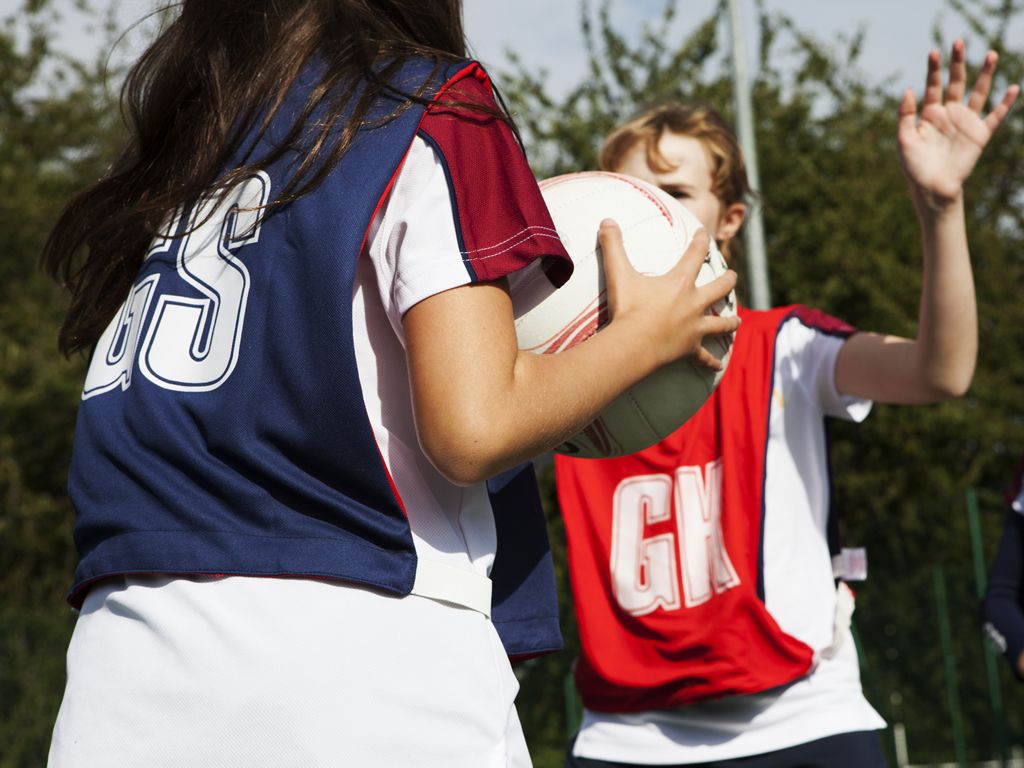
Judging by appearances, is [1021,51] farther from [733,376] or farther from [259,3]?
[259,3]

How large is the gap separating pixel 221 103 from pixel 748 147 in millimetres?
9015

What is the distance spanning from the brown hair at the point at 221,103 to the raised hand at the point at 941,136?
4.91 ft

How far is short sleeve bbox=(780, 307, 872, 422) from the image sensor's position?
3.36 metres

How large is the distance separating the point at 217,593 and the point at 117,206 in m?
0.76

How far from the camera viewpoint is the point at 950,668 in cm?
884

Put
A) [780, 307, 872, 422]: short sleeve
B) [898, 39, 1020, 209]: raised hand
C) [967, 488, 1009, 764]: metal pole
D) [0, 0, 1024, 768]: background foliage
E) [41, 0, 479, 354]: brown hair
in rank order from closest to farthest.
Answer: [41, 0, 479, 354]: brown hair < [898, 39, 1020, 209]: raised hand < [780, 307, 872, 422]: short sleeve < [967, 488, 1009, 764]: metal pole < [0, 0, 1024, 768]: background foliage

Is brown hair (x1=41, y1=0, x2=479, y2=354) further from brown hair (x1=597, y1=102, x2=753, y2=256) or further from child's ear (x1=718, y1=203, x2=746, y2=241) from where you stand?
child's ear (x1=718, y1=203, x2=746, y2=241)

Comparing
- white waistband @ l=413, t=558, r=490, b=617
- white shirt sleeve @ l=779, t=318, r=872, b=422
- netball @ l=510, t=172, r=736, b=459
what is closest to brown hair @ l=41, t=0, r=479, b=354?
netball @ l=510, t=172, r=736, b=459

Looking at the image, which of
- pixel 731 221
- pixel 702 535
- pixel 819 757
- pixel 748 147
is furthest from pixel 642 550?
pixel 748 147

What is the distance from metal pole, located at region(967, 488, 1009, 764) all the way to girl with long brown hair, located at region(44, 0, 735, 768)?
25.1 feet

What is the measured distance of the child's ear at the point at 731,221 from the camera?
3786 millimetres

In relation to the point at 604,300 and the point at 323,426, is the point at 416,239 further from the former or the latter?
the point at 604,300

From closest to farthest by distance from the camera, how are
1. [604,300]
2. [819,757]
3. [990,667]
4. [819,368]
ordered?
[604,300]
[819,757]
[819,368]
[990,667]

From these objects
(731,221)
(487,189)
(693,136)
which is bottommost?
(731,221)
